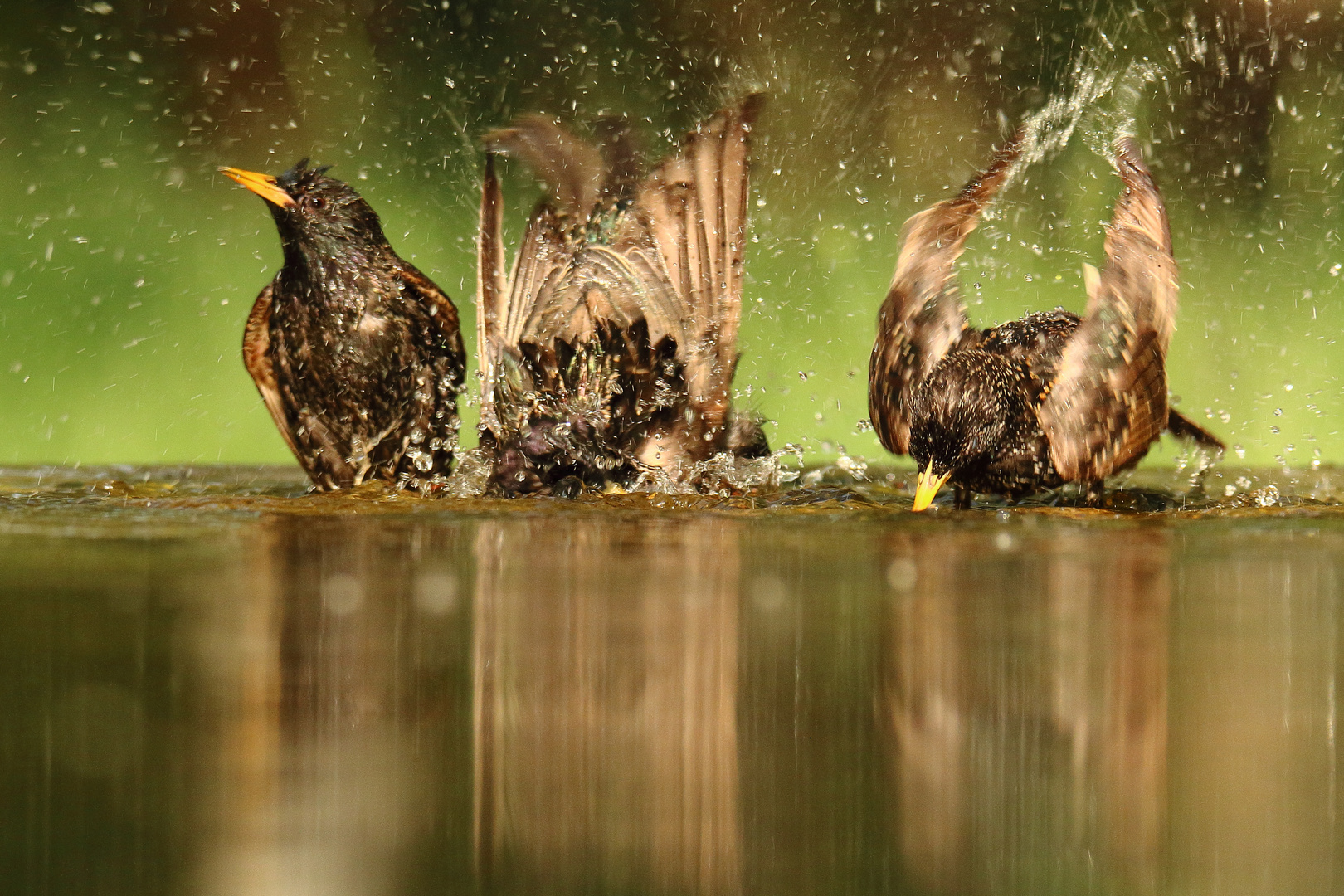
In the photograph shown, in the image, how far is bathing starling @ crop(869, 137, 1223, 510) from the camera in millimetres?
3129

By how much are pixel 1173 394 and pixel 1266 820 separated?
10.5ft

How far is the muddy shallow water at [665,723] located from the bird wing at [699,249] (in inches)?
41.9

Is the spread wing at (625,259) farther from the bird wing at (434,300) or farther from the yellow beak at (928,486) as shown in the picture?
the yellow beak at (928,486)

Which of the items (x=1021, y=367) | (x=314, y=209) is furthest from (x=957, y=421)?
(x=314, y=209)

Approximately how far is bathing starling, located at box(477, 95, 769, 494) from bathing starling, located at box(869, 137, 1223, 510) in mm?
466

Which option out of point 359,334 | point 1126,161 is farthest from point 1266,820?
point 359,334

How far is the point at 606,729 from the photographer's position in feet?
3.57

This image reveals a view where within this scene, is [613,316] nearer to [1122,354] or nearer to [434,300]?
[434,300]

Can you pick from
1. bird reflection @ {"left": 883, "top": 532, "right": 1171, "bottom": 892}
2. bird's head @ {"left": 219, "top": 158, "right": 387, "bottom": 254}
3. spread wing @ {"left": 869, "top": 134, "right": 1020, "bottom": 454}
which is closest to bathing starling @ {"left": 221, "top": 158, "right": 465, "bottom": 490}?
bird's head @ {"left": 219, "top": 158, "right": 387, "bottom": 254}

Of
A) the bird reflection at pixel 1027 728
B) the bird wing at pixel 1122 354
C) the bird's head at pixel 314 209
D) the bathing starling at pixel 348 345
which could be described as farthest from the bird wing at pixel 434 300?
the bird reflection at pixel 1027 728

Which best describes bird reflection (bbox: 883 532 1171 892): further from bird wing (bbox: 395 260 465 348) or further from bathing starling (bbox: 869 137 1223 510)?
bird wing (bbox: 395 260 465 348)

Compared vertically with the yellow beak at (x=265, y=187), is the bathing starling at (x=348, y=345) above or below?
below

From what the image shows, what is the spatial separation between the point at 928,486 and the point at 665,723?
6.94 ft

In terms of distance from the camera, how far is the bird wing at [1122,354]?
123 inches
